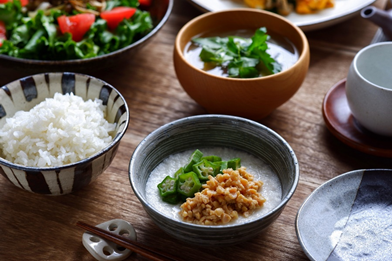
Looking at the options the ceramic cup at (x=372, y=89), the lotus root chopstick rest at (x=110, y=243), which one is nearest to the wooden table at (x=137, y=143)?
the lotus root chopstick rest at (x=110, y=243)

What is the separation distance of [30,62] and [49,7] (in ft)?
1.66

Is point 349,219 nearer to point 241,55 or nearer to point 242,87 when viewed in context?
point 242,87

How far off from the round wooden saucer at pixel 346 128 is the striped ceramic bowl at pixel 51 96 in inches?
30.5

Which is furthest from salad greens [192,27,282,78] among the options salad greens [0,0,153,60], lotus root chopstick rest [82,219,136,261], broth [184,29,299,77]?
lotus root chopstick rest [82,219,136,261]

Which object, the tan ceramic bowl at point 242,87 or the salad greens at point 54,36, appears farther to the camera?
the salad greens at point 54,36

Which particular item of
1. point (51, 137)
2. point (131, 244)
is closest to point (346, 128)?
point (131, 244)

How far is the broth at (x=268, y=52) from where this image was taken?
1681mm

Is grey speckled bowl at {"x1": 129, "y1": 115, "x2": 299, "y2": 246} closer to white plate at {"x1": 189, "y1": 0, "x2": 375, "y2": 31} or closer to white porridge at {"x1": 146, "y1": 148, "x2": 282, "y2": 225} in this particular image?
white porridge at {"x1": 146, "y1": 148, "x2": 282, "y2": 225}

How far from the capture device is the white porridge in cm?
126

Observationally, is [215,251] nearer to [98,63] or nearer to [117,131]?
[117,131]

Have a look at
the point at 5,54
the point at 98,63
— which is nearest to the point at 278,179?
the point at 98,63

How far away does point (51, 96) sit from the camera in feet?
5.13

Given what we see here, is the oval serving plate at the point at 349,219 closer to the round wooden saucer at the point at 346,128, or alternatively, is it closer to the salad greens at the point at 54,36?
the round wooden saucer at the point at 346,128

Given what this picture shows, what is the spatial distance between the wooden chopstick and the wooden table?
48 mm
